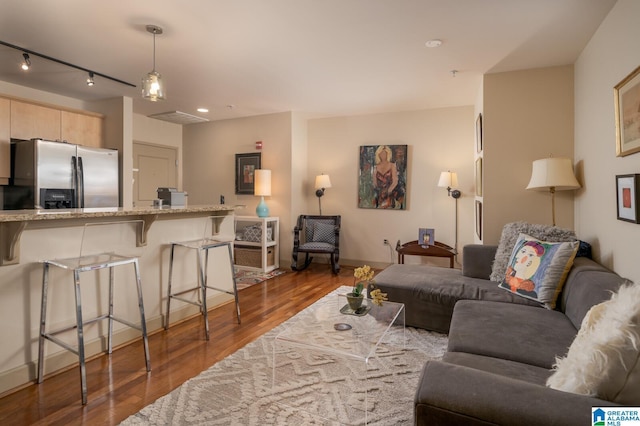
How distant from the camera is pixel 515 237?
2.80 m

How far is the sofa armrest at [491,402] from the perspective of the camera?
0.91 meters

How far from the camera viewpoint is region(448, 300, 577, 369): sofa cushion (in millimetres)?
1662

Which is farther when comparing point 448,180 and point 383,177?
point 383,177

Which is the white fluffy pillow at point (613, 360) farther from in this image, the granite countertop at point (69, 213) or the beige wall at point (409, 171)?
the beige wall at point (409, 171)

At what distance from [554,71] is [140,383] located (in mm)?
4353

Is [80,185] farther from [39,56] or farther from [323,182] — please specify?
[323,182]

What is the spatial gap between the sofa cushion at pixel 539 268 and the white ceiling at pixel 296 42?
1.64m

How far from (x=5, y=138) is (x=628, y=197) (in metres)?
5.65

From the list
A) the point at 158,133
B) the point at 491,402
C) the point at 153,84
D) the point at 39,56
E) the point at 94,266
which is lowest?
the point at 491,402

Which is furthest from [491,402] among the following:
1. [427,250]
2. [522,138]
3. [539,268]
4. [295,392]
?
[427,250]

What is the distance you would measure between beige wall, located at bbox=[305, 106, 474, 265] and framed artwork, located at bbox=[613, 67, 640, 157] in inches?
103

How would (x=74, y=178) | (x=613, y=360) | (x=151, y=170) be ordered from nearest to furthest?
(x=613, y=360) → (x=74, y=178) → (x=151, y=170)

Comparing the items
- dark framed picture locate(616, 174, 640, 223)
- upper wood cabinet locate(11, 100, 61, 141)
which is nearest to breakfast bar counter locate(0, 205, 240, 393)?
upper wood cabinet locate(11, 100, 61, 141)

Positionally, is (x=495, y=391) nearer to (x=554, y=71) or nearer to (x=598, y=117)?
(x=598, y=117)
